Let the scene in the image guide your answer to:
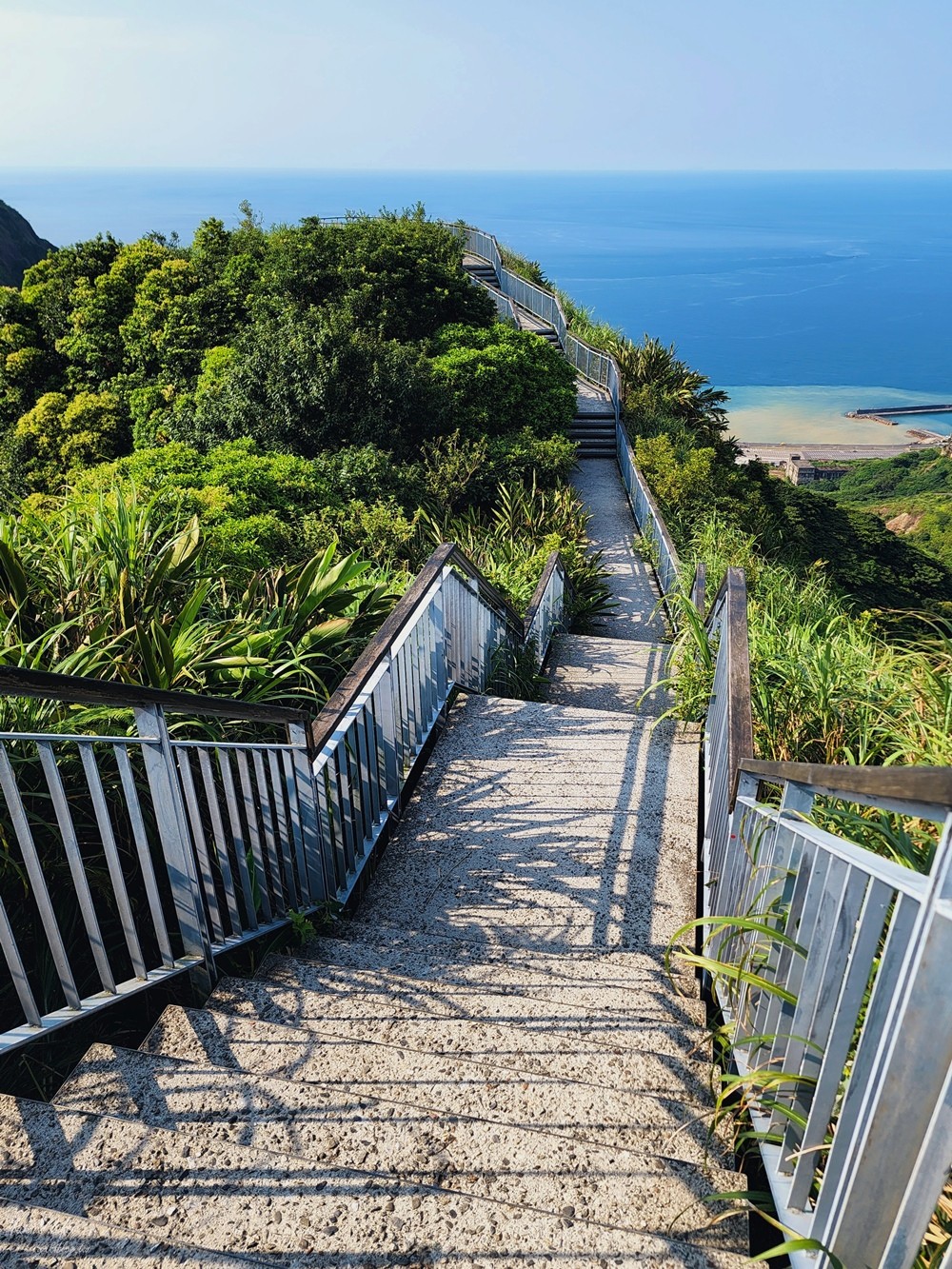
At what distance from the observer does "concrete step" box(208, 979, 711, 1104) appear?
2.41 meters

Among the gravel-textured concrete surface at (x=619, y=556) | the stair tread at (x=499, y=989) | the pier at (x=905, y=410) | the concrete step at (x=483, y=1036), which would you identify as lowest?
the pier at (x=905, y=410)

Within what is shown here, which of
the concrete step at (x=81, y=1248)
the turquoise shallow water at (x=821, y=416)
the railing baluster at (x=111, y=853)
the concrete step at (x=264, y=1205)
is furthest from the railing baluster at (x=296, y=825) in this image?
the turquoise shallow water at (x=821, y=416)

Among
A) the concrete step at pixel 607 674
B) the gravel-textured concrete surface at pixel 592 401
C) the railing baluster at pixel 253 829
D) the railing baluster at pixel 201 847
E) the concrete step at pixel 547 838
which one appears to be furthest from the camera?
the gravel-textured concrete surface at pixel 592 401

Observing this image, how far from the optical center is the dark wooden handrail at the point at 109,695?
190 centimetres

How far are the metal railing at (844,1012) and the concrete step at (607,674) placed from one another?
14.7ft

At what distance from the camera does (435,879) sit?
3.76 metres

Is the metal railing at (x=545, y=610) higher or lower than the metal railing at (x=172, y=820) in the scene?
lower

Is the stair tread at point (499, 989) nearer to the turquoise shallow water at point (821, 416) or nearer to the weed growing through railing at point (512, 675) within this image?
the weed growing through railing at point (512, 675)

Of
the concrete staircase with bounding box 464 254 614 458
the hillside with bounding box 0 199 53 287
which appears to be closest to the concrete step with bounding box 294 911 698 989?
the concrete staircase with bounding box 464 254 614 458

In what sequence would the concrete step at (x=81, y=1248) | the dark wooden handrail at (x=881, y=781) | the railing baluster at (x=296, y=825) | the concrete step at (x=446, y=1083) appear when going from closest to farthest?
1. the dark wooden handrail at (x=881, y=781)
2. the concrete step at (x=81, y=1248)
3. the concrete step at (x=446, y=1083)
4. the railing baluster at (x=296, y=825)

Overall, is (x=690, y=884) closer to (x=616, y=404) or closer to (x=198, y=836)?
(x=198, y=836)

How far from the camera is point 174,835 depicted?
99.5 inches

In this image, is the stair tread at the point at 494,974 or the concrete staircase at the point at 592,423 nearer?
the stair tread at the point at 494,974

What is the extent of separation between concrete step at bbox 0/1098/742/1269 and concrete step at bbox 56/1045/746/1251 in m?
0.06
